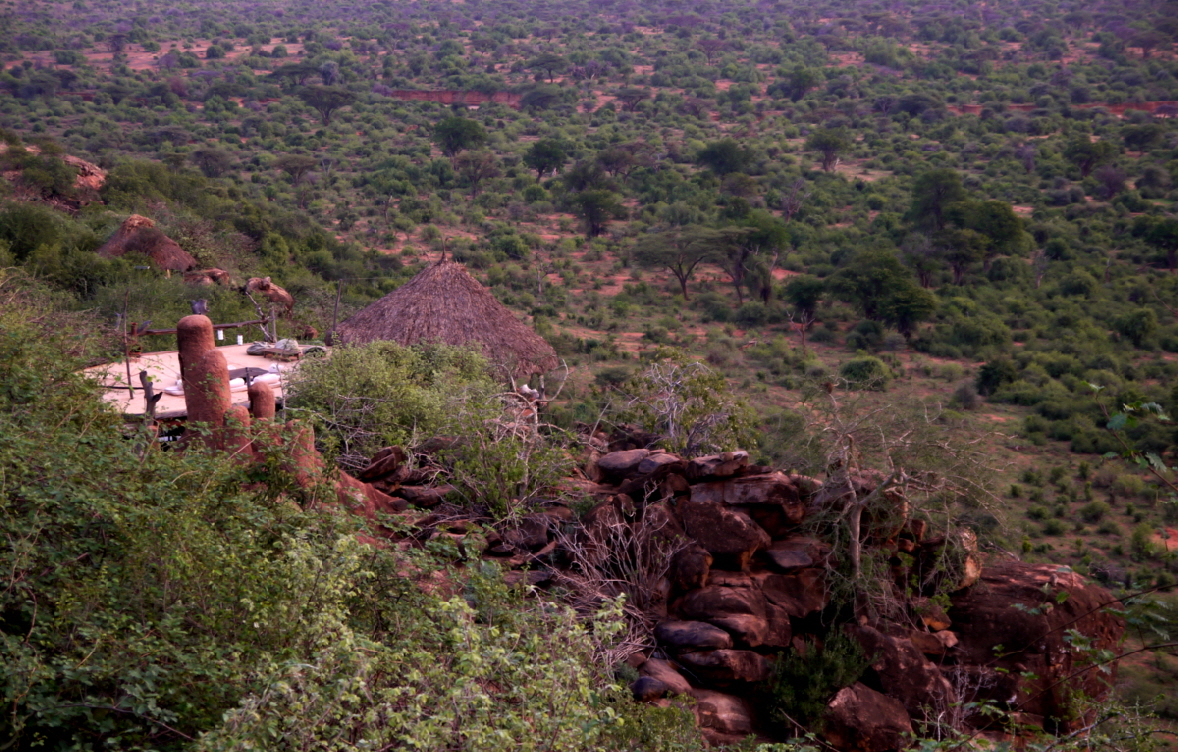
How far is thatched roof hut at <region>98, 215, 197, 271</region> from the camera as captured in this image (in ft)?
57.7

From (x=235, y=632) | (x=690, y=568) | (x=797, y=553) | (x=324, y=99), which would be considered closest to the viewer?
(x=235, y=632)

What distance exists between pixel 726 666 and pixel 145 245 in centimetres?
1643

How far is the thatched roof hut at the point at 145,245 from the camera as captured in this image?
57.7 feet

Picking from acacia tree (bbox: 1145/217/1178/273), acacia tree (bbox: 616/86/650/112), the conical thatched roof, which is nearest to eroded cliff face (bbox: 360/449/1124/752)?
the conical thatched roof

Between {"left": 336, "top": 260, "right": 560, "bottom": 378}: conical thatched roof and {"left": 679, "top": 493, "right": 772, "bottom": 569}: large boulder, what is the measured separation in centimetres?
689

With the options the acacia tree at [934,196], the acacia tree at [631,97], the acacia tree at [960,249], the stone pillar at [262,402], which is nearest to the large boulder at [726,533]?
the stone pillar at [262,402]

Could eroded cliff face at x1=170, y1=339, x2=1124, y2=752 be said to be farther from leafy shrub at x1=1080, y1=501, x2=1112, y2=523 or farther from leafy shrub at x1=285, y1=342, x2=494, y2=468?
leafy shrub at x1=1080, y1=501, x2=1112, y2=523

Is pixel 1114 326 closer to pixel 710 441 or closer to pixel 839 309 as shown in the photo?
pixel 839 309

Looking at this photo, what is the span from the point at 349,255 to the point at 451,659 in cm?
2245

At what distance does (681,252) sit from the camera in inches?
1061

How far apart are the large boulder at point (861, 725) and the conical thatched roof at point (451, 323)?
8.03m

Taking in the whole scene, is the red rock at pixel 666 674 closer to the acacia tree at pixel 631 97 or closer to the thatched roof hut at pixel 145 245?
the thatched roof hut at pixel 145 245

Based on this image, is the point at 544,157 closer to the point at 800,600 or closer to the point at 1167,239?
the point at 1167,239

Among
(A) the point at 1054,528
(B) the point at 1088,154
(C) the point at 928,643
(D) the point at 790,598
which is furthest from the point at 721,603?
(B) the point at 1088,154
